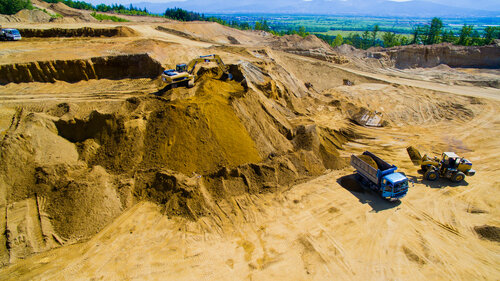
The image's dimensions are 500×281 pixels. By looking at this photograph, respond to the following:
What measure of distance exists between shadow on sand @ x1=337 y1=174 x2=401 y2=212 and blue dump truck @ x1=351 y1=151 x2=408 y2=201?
23 cm

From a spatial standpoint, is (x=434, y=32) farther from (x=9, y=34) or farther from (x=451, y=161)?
(x=9, y=34)

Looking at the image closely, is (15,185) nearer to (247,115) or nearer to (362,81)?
(247,115)

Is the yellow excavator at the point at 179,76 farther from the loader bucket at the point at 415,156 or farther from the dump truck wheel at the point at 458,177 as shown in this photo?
the dump truck wheel at the point at 458,177

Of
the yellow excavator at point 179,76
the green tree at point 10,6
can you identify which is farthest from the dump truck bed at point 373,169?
the green tree at point 10,6

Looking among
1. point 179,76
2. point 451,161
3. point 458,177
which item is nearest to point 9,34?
point 179,76

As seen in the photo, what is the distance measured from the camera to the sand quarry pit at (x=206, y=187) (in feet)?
28.0

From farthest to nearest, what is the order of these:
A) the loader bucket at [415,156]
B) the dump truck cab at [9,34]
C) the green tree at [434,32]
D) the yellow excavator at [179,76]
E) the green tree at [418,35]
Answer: the green tree at [418,35] < the green tree at [434,32] < the dump truck cab at [9,34] < the yellow excavator at [179,76] < the loader bucket at [415,156]

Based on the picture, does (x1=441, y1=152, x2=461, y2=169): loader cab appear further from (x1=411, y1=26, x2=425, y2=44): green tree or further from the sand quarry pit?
(x1=411, y1=26, x2=425, y2=44): green tree

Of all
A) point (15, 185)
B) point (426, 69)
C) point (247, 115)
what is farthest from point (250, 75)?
point (426, 69)

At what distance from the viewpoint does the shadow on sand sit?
11102 millimetres

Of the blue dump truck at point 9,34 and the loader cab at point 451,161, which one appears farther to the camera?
the blue dump truck at point 9,34

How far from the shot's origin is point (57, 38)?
2308cm

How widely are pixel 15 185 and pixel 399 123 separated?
22.7 metres

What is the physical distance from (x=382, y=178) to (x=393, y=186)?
0.52 meters
